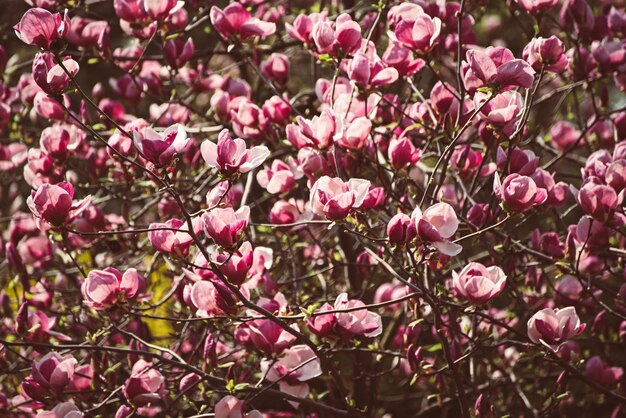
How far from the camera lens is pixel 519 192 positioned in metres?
1.22

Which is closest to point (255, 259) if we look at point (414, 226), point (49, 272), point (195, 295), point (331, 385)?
point (195, 295)

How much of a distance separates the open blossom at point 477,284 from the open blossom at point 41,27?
835 millimetres

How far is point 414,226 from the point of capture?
1.18 m

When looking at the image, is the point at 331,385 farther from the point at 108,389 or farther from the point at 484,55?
the point at 484,55

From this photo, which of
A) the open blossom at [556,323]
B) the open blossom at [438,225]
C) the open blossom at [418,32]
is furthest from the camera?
the open blossom at [418,32]

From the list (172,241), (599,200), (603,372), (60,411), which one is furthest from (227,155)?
(603,372)

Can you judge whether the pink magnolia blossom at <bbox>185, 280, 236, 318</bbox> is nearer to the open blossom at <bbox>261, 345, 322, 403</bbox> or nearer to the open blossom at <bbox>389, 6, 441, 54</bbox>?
the open blossom at <bbox>261, 345, 322, 403</bbox>

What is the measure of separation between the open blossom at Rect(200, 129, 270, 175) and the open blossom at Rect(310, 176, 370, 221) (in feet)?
0.41

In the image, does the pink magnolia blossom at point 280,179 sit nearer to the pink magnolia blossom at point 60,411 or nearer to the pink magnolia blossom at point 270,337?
the pink magnolia blossom at point 270,337

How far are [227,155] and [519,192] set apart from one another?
51 centimetres

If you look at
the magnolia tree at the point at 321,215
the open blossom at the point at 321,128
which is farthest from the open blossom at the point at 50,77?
the open blossom at the point at 321,128

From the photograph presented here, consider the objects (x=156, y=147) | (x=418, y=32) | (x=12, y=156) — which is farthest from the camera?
(x=12, y=156)

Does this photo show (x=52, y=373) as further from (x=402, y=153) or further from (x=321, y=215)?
(x=402, y=153)

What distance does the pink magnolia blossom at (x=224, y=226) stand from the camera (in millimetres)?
1176
